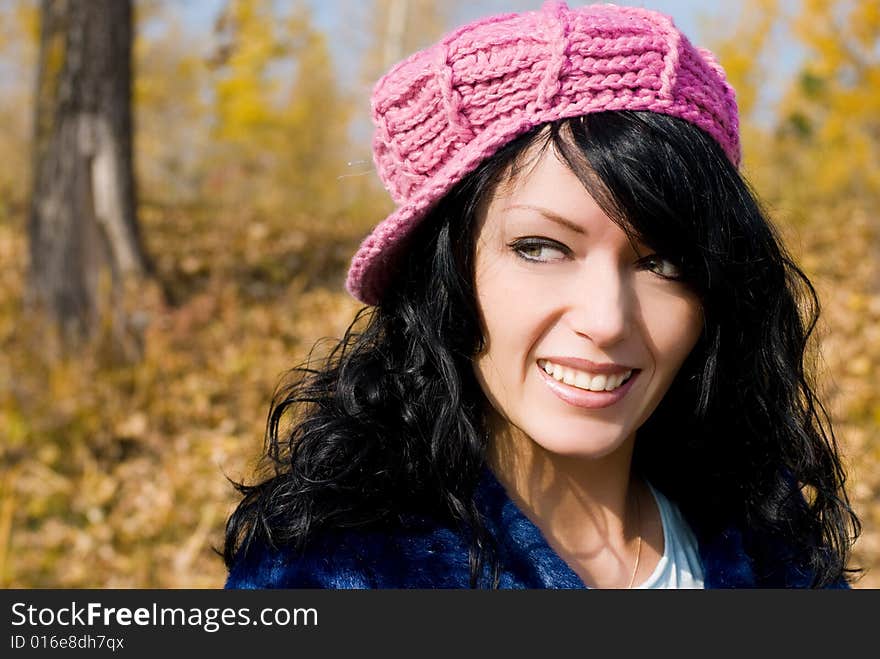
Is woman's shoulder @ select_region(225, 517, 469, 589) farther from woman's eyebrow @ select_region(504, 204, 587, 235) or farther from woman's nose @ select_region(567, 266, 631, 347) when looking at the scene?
woman's eyebrow @ select_region(504, 204, 587, 235)

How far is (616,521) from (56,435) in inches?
134

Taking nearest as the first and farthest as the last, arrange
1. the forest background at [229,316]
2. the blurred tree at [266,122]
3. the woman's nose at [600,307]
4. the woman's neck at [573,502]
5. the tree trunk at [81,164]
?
the woman's nose at [600,307], the woman's neck at [573,502], the forest background at [229,316], the tree trunk at [81,164], the blurred tree at [266,122]

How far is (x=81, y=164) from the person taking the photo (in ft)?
17.4

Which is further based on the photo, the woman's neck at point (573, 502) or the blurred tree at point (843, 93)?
the blurred tree at point (843, 93)

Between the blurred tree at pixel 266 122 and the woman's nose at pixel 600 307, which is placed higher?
the blurred tree at pixel 266 122

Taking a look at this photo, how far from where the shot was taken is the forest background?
3.82 meters

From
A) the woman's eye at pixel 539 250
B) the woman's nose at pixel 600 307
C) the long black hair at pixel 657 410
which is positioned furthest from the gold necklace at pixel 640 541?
the woman's eye at pixel 539 250

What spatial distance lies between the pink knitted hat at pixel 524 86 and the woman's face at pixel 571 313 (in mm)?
88

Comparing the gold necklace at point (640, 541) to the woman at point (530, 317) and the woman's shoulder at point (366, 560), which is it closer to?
the woman at point (530, 317)

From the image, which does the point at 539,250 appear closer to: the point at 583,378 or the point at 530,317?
the point at 530,317

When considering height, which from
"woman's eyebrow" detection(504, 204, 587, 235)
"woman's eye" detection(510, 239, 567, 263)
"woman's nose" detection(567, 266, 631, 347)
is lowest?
"woman's nose" detection(567, 266, 631, 347)

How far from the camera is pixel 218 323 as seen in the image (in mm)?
5504

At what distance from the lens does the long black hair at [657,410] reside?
140 cm

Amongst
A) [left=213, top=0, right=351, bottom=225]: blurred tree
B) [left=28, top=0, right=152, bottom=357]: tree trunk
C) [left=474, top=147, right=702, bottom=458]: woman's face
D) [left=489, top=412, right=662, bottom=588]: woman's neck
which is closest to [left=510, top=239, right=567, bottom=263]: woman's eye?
[left=474, top=147, right=702, bottom=458]: woman's face
